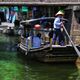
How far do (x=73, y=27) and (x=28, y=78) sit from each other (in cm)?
826

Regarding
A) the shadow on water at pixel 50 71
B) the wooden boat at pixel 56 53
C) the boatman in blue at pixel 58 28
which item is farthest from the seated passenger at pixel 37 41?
the boatman in blue at pixel 58 28

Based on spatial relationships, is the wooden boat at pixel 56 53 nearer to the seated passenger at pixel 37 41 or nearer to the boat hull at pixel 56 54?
the boat hull at pixel 56 54

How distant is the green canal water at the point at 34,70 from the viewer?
50.4ft

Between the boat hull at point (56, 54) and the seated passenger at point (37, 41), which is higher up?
the seated passenger at point (37, 41)

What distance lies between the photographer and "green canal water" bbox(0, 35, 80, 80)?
605 inches

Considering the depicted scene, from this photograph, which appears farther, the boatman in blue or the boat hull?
the boatman in blue

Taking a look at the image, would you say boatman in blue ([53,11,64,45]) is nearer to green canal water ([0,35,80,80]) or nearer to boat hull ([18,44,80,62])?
boat hull ([18,44,80,62])

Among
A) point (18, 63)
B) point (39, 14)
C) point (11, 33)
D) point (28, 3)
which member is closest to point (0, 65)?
point (18, 63)

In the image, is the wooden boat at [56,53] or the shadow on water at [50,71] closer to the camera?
the shadow on water at [50,71]

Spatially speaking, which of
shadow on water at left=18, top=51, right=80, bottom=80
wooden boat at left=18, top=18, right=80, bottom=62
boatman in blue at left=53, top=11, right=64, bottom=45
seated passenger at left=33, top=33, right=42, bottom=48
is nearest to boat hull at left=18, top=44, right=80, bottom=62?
wooden boat at left=18, top=18, right=80, bottom=62

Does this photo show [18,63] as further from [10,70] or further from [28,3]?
[28,3]

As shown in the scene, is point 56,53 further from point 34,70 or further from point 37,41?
point 34,70

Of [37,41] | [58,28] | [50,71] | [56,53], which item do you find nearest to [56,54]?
[56,53]

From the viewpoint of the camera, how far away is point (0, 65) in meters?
18.2
